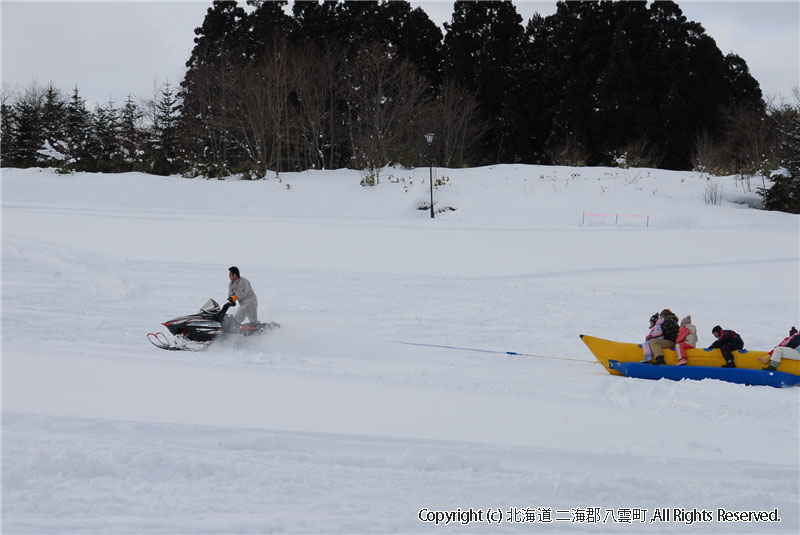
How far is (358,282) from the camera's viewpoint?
16.9 m

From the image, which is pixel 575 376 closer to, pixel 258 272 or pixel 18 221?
pixel 258 272

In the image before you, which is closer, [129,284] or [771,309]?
[771,309]

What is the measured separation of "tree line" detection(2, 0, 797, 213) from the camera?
123ft

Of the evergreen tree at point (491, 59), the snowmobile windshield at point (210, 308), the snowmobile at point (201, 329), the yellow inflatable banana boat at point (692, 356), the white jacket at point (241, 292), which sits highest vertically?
the evergreen tree at point (491, 59)

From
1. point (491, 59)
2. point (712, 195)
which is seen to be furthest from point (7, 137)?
point (712, 195)

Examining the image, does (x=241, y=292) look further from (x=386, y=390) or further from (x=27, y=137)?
(x=27, y=137)

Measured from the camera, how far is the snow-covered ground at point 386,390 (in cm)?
524

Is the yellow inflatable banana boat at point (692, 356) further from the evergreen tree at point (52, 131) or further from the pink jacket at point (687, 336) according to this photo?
the evergreen tree at point (52, 131)

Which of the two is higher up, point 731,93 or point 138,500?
point 731,93

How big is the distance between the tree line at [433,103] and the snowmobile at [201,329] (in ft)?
75.2

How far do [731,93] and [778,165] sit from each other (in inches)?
713

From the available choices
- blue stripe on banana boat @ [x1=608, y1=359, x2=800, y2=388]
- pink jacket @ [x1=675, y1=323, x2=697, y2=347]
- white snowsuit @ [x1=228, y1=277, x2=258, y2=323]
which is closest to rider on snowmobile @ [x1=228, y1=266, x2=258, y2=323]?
white snowsuit @ [x1=228, y1=277, x2=258, y2=323]

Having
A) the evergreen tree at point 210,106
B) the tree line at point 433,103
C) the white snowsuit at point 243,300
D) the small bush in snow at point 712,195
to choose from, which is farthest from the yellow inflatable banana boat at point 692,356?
the evergreen tree at point 210,106

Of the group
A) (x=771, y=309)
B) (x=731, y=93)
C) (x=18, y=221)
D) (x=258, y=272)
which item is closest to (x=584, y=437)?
(x=771, y=309)
